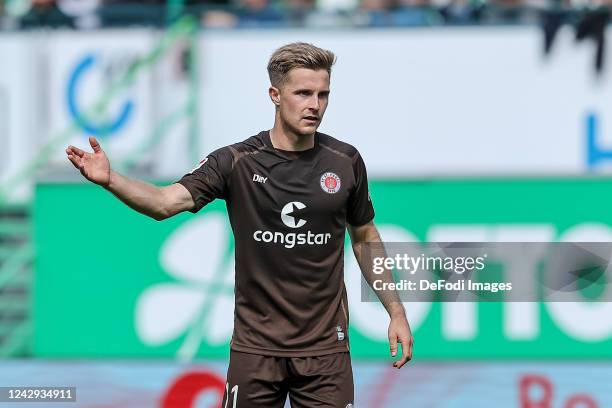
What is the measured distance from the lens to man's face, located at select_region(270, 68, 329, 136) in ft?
14.3

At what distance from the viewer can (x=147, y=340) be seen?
28.9ft

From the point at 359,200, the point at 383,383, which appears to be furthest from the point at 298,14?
the point at 359,200

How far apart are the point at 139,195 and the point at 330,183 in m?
0.73

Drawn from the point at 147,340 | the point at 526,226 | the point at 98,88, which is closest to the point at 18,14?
the point at 98,88

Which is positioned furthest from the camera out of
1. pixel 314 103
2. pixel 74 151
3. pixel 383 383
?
pixel 383 383

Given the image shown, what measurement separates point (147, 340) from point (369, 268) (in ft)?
14.7

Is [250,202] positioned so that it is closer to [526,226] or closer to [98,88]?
[526,226]

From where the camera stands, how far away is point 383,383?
26.2 feet

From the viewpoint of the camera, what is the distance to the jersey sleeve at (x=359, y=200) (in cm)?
458

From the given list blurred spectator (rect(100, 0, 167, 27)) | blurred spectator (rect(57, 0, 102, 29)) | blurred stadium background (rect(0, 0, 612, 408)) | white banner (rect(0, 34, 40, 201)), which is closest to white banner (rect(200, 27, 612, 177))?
blurred stadium background (rect(0, 0, 612, 408))

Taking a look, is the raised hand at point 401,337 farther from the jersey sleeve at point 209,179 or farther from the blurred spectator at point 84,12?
the blurred spectator at point 84,12

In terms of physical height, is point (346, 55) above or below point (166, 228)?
above

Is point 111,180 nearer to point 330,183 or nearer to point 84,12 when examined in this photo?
point 330,183

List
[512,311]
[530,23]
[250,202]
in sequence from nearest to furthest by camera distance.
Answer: [250,202] → [512,311] → [530,23]
